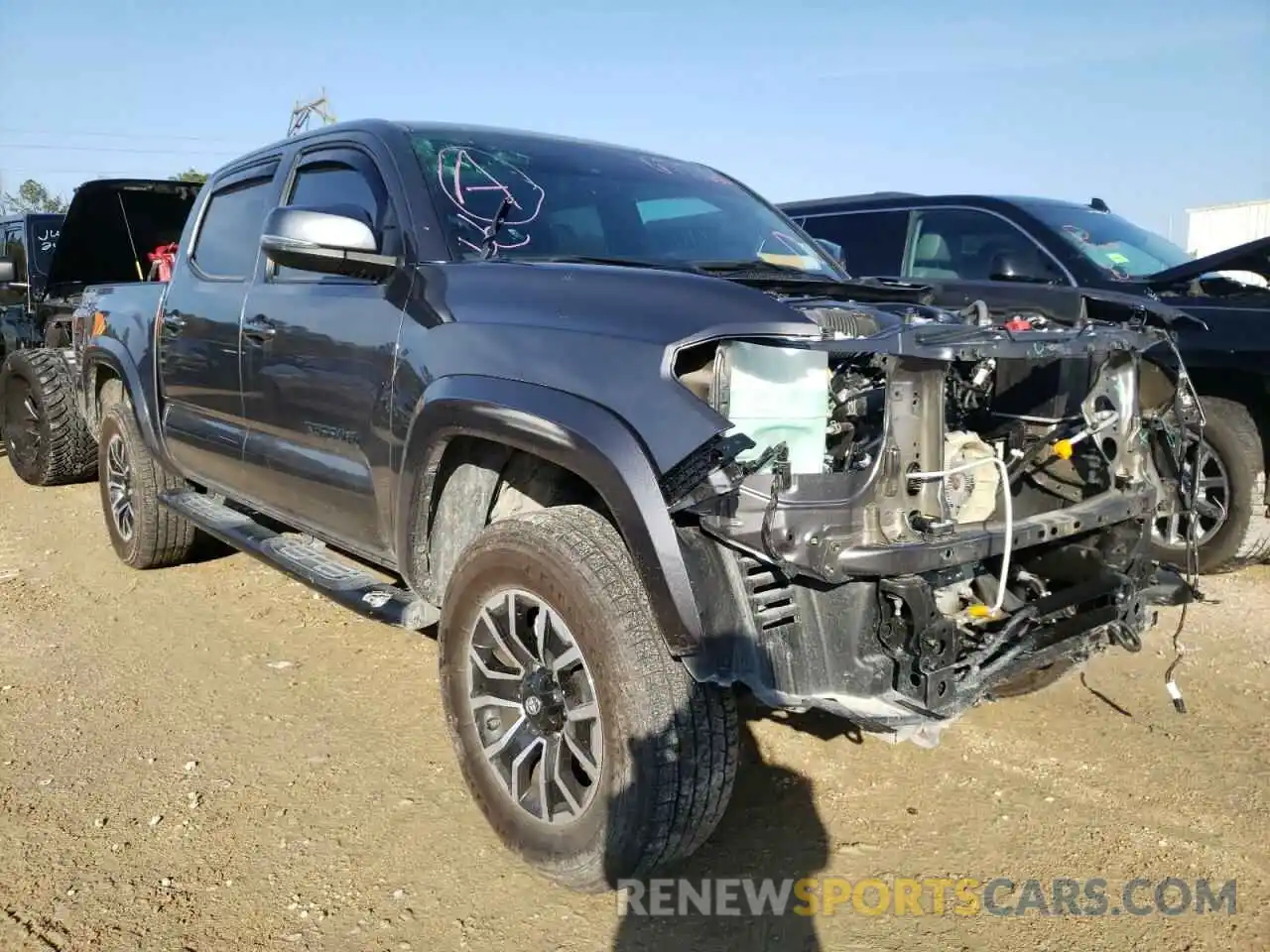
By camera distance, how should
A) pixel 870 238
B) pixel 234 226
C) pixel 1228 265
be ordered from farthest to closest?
pixel 870 238 < pixel 1228 265 < pixel 234 226

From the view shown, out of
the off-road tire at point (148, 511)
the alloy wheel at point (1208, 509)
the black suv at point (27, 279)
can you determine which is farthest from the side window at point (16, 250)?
the alloy wheel at point (1208, 509)

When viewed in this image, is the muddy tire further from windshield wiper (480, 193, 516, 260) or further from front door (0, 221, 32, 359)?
front door (0, 221, 32, 359)

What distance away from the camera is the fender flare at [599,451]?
224cm

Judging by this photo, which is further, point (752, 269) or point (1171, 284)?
point (1171, 284)

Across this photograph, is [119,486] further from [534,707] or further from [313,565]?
[534,707]

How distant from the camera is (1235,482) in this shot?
197 inches

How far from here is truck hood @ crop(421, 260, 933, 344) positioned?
90.1 inches

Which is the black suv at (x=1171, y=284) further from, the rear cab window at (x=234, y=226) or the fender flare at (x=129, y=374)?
the fender flare at (x=129, y=374)

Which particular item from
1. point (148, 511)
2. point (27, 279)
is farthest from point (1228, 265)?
point (27, 279)

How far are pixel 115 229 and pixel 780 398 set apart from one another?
25.0 feet

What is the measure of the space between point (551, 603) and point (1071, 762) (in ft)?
6.35

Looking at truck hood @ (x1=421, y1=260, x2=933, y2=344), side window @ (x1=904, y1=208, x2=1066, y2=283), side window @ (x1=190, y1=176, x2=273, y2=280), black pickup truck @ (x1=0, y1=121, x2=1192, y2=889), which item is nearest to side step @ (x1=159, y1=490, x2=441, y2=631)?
black pickup truck @ (x1=0, y1=121, x2=1192, y2=889)

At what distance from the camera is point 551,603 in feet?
8.29

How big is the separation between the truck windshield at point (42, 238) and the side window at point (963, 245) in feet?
24.0
